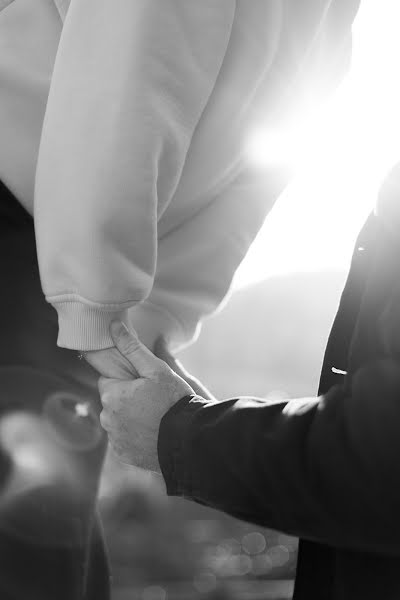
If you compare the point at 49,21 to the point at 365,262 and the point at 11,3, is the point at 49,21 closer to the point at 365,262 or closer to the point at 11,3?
the point at 11,3

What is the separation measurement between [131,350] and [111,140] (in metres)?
0.26

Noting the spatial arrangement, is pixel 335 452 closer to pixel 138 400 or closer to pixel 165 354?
pixel 138 400

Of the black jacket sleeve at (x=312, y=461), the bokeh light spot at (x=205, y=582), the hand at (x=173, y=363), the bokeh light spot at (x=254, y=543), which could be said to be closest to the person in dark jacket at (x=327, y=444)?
the black jacket sleeve at (x=312, y=461)

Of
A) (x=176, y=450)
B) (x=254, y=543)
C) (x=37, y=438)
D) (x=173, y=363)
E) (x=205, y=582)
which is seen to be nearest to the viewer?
(x=176, y=450)

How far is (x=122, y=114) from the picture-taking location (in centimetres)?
81

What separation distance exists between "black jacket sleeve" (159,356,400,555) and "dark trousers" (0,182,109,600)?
306 mm

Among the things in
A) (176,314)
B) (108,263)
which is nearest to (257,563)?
(176,314)

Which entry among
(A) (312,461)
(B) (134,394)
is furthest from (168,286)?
(A) (312,461)

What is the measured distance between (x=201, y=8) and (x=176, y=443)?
518 millimetres

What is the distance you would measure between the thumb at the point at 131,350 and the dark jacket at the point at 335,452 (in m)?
0.09

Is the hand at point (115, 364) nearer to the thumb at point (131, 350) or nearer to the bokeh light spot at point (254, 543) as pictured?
the thumb at point (131, 350)

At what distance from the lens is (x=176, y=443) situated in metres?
0.77

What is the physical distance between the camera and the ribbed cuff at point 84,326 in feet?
2.78

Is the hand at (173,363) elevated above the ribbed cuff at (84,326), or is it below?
below
